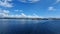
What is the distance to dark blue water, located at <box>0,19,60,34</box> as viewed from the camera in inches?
58.2

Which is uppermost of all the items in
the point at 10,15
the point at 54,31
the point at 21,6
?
the point at 21,6

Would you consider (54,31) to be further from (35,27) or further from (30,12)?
(30,12)

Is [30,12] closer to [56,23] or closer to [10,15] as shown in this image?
[10,15]

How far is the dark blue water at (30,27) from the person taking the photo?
1.48 metres

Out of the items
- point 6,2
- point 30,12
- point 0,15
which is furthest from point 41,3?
point 0,15

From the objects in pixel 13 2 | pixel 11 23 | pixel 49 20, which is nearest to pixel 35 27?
pixel 49 20

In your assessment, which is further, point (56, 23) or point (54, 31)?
point (54, 31)

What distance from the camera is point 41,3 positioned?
4.84 ft

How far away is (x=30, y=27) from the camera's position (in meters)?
1.52

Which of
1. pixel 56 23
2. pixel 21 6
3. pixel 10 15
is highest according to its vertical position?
pixel 21 6

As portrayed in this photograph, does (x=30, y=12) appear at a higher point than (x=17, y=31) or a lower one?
higher

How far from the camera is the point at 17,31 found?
59.8 inches

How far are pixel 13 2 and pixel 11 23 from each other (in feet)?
1.30

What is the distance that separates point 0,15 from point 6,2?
27 cm
